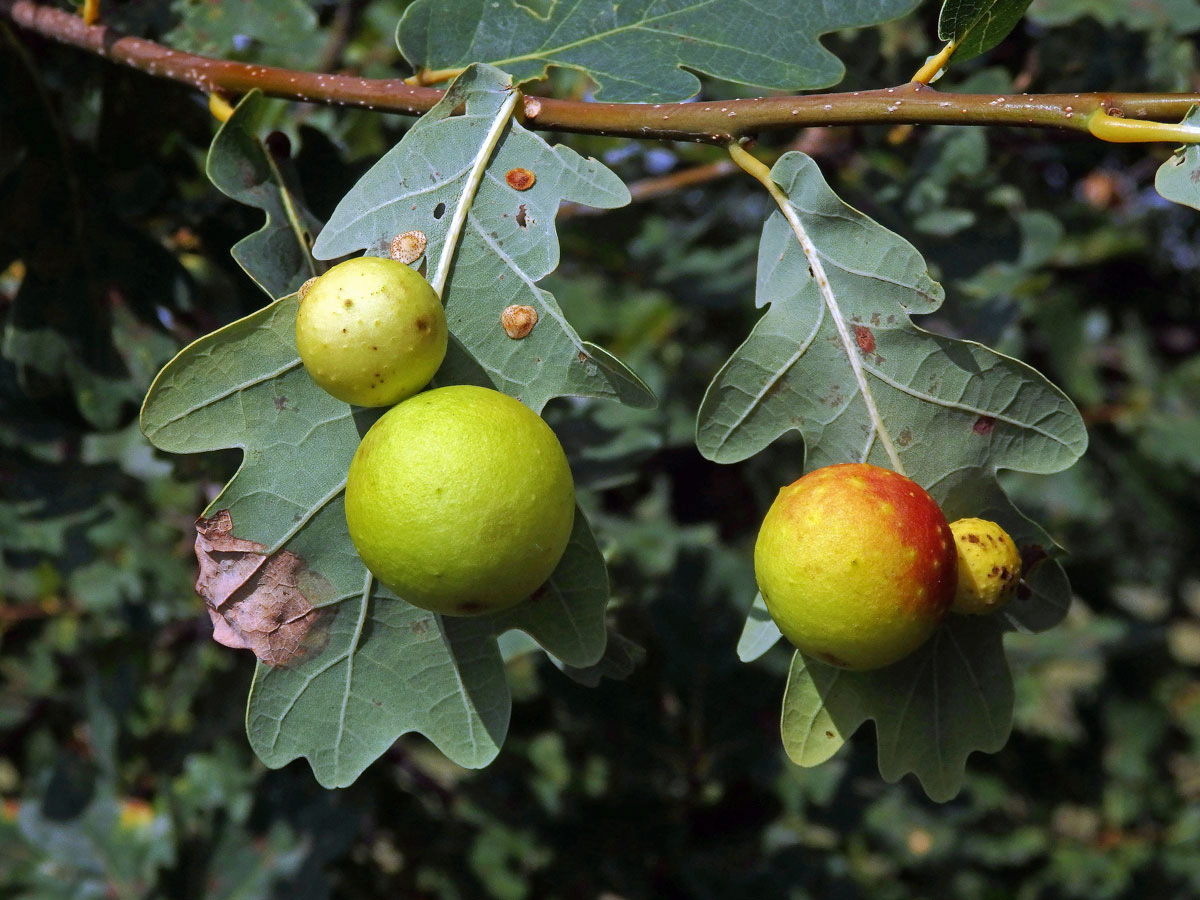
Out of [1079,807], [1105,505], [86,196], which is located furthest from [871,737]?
[86,196]

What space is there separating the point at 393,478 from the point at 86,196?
4.98 ft

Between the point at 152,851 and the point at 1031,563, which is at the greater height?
the point at 1031,563

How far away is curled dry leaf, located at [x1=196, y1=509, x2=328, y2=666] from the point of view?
161 centimetres

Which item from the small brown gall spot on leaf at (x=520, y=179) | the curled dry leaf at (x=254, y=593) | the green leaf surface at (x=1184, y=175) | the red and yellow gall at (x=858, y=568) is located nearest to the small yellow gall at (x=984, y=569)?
the red and yellow gall at (x=858, y=568)

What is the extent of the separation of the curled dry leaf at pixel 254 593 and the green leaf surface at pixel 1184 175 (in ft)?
4.60

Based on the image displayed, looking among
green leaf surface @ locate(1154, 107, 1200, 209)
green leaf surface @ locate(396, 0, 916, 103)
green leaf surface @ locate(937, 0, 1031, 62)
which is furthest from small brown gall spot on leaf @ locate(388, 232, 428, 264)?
green leaf surface @ locate(1154, 107, 1200, 209)

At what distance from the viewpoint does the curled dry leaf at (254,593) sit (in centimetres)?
161

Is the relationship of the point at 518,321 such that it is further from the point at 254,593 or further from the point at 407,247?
the point at 254,593

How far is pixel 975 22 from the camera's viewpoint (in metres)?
1.67

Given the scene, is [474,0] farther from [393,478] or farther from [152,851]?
[152,851]

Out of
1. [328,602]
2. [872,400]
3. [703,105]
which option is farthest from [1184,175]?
[328,602]

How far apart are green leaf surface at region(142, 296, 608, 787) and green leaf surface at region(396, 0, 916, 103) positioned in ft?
2.07

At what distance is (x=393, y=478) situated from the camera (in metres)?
1.42

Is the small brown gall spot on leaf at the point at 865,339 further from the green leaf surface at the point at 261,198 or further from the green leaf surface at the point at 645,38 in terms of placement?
the green leaf surface at the point at 261,198
